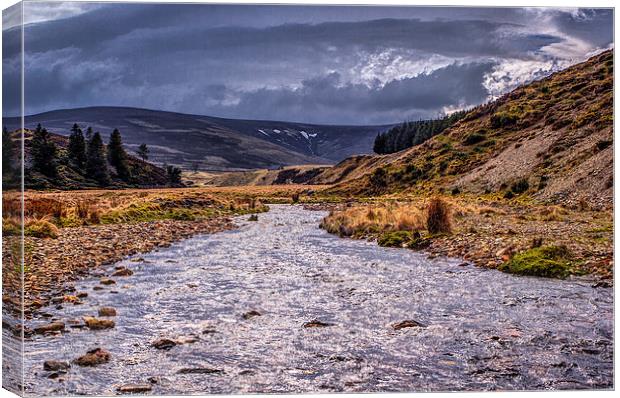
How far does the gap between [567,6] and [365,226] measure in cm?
572

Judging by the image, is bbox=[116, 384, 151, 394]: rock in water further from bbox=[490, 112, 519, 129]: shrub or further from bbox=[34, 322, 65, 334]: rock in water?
bbox=[490, 112, 519, 129]: shrub

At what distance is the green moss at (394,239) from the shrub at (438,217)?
4.10 feet

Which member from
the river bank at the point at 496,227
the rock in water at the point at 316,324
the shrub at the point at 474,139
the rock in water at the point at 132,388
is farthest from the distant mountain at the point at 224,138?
the rock in water at the point at 132,388

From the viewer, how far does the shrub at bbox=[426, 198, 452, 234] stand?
1323 cm

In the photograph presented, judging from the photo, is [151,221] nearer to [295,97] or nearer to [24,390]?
[295,97]

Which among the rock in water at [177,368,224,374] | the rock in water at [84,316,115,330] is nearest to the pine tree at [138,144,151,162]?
the rock in water at [84,316,115,330]

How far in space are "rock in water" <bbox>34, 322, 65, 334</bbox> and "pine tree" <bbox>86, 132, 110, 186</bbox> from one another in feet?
7.68

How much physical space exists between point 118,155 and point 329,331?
14.2ft

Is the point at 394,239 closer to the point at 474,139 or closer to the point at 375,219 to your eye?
the point at 375,219

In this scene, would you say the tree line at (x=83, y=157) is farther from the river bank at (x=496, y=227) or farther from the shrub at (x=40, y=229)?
the river bank at (x=496, y=227)

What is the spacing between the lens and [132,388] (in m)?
10.2

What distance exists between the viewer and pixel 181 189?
41.9 feet

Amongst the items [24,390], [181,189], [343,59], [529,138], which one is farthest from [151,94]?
[529,138]

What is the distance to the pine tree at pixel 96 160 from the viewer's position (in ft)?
38.3
